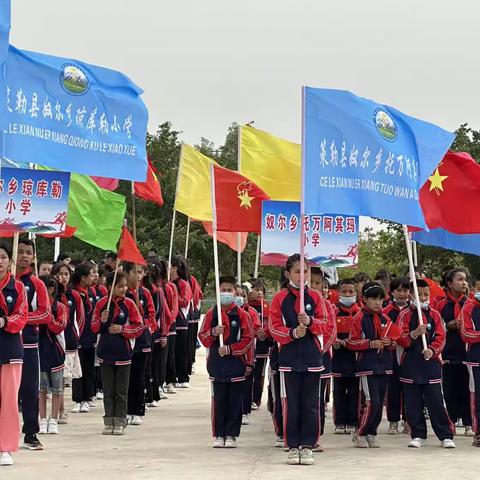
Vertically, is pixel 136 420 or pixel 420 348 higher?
pixel 420 348

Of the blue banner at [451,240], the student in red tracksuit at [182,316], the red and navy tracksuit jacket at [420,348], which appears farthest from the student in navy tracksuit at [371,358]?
the student in red tracksuit at [182,316]

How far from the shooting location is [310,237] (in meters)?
15.1

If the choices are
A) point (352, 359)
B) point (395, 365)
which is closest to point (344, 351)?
point (352, 359)

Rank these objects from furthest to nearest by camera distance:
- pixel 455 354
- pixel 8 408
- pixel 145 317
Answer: pixel 145 317 → pixel 455 354 → pixel 8 408

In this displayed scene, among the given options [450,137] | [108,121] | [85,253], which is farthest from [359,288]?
[85,253]

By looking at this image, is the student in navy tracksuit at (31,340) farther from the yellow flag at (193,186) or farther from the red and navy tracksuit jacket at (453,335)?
the yellow flag at (193,186)

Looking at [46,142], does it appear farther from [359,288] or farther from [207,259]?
[207,259]

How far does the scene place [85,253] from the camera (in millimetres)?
52719

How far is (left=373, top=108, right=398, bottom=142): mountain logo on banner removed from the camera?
12.1 m

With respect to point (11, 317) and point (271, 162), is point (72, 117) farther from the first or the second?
point (271, 162)

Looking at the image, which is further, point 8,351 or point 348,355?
point 348,355

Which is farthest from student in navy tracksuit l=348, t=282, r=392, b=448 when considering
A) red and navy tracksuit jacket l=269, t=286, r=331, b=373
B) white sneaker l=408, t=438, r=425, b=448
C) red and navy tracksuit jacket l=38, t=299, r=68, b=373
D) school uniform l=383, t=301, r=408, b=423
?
red and navy tracksuit jacket l=38, t=299, r=68, b=373

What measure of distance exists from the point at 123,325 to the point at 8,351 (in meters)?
2.80

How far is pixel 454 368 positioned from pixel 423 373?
154 centimetres
